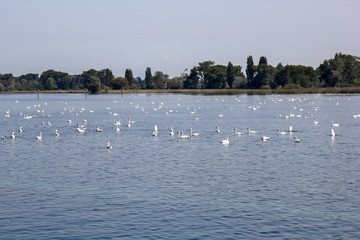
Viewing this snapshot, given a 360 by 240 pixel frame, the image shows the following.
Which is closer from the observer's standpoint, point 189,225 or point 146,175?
point 189,225

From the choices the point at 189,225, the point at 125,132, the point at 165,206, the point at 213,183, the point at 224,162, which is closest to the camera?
the point at 189,225

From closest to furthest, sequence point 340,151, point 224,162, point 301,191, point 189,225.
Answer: point 189,225
point 301,191
point 224,162
point 340,151

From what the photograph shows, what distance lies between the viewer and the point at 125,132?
64188mm

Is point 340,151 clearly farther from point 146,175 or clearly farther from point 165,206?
point 165,206

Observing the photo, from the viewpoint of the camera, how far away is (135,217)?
2333 cm

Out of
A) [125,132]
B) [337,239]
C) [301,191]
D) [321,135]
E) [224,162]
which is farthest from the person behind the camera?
[125,132]

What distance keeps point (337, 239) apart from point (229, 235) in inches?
167

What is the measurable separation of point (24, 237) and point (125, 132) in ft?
143

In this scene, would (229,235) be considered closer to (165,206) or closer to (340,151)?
(165,206)

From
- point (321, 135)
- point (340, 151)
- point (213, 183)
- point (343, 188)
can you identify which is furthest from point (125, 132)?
point (343, 188)

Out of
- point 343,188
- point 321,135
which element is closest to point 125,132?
point 321,135

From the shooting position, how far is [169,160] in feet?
131

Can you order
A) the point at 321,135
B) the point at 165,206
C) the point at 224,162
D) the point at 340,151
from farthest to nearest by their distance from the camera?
the point at 321,135 < the point at 340,151 < the point at 224,162 < the point at 165,206

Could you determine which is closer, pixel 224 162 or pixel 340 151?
pixel 224 162
